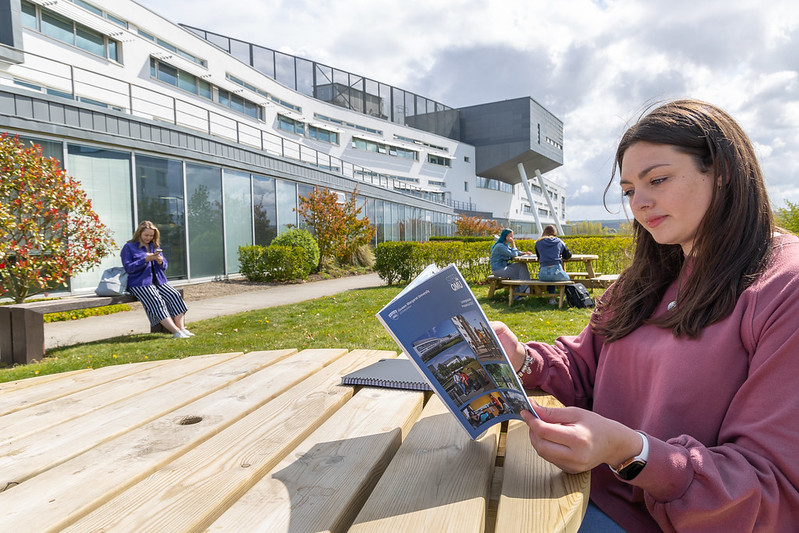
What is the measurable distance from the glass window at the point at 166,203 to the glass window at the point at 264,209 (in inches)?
126

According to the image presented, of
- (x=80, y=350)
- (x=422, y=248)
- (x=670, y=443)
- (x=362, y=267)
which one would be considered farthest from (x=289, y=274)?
(x=670, y=443)

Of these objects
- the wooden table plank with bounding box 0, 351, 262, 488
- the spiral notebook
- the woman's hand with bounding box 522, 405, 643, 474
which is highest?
the woman's hand with bounding box 522, 405, 643, 474

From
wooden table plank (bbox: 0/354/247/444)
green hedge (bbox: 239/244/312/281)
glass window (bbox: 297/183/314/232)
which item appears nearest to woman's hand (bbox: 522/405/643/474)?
wooden table plank (bbox: 0/354/247/444)

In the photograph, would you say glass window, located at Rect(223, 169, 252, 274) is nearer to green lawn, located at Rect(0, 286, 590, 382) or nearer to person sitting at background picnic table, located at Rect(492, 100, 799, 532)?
green lawn, located at Rect(0, 286, 590, 382)

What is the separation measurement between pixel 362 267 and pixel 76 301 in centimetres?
1337

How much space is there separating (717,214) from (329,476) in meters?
1.16

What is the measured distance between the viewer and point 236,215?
14.8 metres

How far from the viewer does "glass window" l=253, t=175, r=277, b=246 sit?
1581cm

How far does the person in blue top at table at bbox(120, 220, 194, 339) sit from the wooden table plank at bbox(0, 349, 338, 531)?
5.62 m

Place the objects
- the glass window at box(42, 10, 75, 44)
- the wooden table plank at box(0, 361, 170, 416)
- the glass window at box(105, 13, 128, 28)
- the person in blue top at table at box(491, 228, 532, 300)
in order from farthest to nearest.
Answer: the glass window at box(105, 13, 128, 28) → the glass window at box(42, 10, 75, 44) → the person in blue top at table at box(491, 228, 532, 300) → the wooden table plank at box(0, 361, 170, 416)

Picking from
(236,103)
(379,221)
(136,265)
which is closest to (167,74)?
(236,103)

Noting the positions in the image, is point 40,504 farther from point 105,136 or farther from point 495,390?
point 105,136

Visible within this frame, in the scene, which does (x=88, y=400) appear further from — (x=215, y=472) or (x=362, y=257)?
(x=362, y=257)

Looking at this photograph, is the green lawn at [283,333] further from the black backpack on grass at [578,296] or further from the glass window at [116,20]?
the glass window at [116,20]
